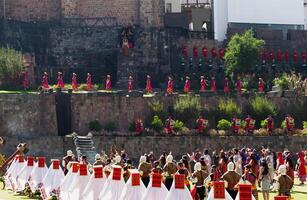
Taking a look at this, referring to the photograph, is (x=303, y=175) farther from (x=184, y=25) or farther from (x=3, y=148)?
(x=184, y=25)

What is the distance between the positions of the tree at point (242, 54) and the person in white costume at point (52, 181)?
2956 centimetres

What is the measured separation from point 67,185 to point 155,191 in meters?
3.78

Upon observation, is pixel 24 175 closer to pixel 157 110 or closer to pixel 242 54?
pixel 157 110

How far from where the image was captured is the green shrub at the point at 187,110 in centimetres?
4969

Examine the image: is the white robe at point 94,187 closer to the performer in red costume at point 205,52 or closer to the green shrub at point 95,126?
the green shrub at point 95,126

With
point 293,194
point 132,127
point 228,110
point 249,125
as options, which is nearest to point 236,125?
point 249,125

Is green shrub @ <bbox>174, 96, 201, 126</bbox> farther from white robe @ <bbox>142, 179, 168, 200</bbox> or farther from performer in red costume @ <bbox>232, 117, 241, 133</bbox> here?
white robe @ <bbox>142, 179, 168, 200</bbox>

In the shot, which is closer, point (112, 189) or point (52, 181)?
point (112, 189)

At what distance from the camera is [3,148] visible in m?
46.2

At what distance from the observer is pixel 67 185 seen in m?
26.4

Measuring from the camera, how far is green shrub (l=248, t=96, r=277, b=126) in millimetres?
50500

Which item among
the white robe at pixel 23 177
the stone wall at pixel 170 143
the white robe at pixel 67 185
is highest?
the white robe at pixel 67 185

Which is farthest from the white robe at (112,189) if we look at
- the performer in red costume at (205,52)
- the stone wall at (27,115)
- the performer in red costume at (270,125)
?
the performer in red costume at (205,52)

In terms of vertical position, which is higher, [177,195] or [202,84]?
[202,84]
